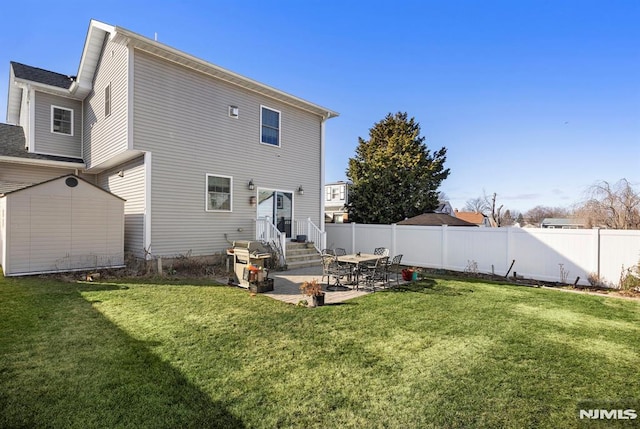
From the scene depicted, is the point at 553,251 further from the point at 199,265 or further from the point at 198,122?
the point at 198,122

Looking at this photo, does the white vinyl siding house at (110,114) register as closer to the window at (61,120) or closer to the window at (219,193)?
the window at (61,120)

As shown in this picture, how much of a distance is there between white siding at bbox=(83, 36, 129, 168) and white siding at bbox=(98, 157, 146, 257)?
0.69 metres

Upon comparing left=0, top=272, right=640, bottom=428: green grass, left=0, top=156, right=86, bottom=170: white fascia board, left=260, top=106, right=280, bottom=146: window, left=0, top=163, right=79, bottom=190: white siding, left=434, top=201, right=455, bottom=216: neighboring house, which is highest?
left=260, top=106, right=280, bottom=146: window

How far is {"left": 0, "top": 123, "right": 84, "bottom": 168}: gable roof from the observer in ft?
37.4

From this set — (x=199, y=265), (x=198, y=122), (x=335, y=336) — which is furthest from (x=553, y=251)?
(x=198, y=122)

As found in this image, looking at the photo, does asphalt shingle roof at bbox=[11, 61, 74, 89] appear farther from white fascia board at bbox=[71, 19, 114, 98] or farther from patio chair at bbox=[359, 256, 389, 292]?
patio chair at bbox=[359, 256, 389, 292]

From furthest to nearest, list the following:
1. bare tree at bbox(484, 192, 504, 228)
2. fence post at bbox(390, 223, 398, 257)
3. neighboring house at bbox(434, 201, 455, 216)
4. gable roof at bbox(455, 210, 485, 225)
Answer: gable roof at bbox(455, 210, 485, 225)
bare tree at bbox(484, 192, 504, 228)
neighboring house at bbox(434, 201, 455, 216)
fence post at bbox(390, 223, 398, 257)

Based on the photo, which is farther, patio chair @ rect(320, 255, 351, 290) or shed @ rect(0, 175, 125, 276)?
patio chair @ rect(320, 255, 351, 290)

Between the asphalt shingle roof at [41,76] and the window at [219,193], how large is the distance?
313 inches

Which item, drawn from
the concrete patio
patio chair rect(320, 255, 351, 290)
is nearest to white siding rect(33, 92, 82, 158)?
the concrete patio

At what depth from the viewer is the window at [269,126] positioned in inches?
495

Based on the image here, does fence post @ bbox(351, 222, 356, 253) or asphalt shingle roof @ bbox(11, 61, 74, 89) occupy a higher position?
asphalt shingle roof @ bbox(11, 61, 74, 89)

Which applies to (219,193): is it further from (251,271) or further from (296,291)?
(296,291)

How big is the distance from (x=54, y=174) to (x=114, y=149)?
4678mm
